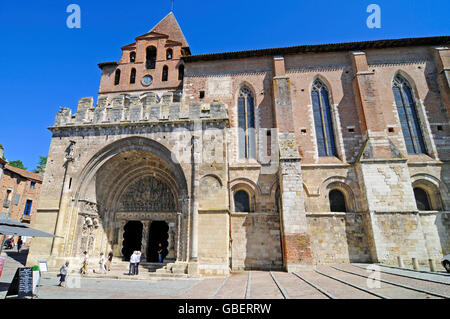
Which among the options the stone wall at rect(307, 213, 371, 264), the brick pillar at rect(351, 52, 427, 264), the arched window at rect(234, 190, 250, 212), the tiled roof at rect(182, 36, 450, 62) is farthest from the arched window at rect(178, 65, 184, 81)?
the stone wall at rect(307, 213, 371, 264)

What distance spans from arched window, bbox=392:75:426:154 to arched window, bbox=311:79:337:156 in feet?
14.6

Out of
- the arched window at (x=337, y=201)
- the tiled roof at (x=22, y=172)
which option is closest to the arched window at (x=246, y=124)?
the arched window at (x=337, y=201)

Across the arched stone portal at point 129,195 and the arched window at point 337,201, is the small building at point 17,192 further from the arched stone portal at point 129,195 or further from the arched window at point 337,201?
the arched window at point 337,201

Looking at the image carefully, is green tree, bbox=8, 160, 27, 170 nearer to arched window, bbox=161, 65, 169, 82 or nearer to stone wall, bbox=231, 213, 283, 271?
arched window, bbox=161, 65, 169, 82

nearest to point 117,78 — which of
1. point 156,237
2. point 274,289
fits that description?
point 156,237

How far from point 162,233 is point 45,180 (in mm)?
6957

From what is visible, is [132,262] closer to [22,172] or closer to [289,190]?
[289,190]

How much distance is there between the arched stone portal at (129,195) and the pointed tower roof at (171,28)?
13332 mm

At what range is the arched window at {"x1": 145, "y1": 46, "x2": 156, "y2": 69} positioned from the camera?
19.5 metres

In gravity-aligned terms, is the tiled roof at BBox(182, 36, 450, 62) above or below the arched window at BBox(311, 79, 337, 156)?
above

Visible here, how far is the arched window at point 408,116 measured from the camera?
15.0 m

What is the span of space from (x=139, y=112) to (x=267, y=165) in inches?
317

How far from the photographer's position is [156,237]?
567 inches

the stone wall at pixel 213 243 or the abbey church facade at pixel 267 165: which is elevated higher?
the abbey church facade at pixel 267 165
